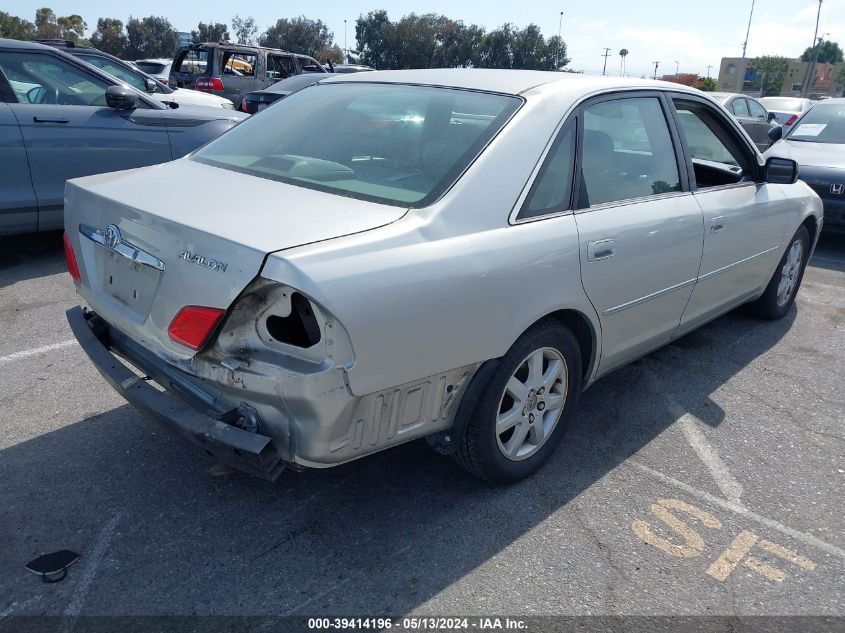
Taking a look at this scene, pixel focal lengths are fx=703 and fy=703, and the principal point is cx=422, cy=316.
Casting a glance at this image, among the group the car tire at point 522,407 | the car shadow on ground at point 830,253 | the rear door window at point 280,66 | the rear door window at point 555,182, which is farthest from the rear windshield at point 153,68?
the car tire at point 522,407

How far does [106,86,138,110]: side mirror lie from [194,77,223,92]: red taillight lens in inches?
440

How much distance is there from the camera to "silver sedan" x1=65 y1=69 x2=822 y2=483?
220cm

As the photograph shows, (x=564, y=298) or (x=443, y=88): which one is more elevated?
(x=443, y=88)

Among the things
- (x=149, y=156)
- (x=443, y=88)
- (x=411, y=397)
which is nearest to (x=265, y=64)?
(x=149, y=156)

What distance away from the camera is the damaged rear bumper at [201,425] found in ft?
7.25

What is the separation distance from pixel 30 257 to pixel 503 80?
15.2 feet

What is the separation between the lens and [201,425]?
2.31m

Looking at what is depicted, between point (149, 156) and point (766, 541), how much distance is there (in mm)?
5633

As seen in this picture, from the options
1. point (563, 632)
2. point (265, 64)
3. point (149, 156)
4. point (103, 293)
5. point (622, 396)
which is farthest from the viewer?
point (265, 64)

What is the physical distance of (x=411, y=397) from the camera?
238 cm

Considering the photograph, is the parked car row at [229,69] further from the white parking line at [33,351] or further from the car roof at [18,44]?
the white parking line at [33,351]

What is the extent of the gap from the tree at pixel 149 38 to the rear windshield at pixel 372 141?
61499mm

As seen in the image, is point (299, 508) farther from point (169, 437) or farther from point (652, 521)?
point (652, 521)

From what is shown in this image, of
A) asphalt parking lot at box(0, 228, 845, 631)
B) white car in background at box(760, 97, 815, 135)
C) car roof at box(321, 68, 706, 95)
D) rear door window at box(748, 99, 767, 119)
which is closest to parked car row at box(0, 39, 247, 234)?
asphalt parking lot at box(0, 228, 845, 631)
